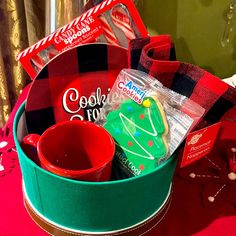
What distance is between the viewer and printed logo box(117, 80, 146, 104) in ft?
1.93

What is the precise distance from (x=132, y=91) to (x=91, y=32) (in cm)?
18

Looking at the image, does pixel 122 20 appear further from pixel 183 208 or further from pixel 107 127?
pixel 183 208

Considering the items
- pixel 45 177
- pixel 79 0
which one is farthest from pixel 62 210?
pixel 79 0

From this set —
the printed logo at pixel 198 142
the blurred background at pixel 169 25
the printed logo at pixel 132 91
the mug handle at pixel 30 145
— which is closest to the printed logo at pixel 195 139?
the printed logo at pixel 198 142

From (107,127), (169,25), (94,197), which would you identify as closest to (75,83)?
(107,127)

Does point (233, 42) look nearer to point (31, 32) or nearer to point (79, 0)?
point (79, 0)

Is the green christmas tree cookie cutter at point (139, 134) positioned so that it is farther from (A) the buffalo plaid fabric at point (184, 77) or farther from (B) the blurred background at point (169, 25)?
(B) the blurred background at point (169, 25)

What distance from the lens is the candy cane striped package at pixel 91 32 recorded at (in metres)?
0.68

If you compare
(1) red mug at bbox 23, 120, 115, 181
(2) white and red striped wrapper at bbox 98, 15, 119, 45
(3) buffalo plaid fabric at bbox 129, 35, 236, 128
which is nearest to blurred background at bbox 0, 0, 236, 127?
(2) white and red striped wrapper at bbox 98, 15, 119, 45

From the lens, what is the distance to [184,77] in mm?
609

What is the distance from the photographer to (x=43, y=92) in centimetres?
63

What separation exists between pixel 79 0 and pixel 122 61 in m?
0.31

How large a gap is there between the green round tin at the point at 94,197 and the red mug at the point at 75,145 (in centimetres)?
4

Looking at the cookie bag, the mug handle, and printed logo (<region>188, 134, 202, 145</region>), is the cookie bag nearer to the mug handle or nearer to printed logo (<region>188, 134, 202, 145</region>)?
printed logo (<region>188, 134, 202, 145</region>)
